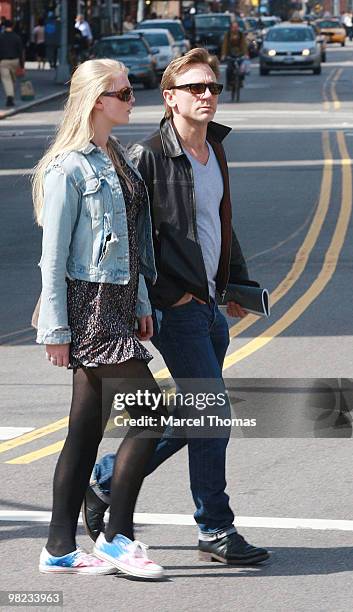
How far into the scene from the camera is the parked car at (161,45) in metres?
51.5

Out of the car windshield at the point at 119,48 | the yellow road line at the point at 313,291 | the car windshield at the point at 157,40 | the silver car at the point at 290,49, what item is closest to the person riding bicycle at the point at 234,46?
the car windshield at the point at 119,48

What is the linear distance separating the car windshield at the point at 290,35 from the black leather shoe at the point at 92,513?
51.1 metres

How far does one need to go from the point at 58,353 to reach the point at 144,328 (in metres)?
0.37

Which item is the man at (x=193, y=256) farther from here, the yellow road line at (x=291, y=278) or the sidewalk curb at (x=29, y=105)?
the sidewalk curb at (x=29, y=105)

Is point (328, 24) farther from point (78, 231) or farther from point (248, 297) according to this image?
point (78, 231)

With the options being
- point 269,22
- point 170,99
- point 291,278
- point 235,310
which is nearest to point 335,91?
point 291,278

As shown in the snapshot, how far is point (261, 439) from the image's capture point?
28.0 ft

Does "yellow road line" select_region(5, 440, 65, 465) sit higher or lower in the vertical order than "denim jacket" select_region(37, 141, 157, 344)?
lower

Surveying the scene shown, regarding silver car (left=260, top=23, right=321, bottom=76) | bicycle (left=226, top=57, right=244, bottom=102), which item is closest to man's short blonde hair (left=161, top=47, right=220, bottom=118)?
bicycle (left=226, top=57, right=244, bottom=102)

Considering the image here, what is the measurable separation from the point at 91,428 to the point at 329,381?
4386 millimetres

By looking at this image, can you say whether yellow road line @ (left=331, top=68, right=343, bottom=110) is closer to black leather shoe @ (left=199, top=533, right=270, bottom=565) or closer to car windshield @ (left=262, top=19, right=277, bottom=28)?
black leather shoe @ (left=199, top=533, right=270, bottom=565)

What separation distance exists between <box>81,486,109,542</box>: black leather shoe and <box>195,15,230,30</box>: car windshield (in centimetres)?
6406

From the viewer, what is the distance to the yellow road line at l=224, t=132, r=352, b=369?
1125cm

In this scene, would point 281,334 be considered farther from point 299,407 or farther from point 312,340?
point 299,407
